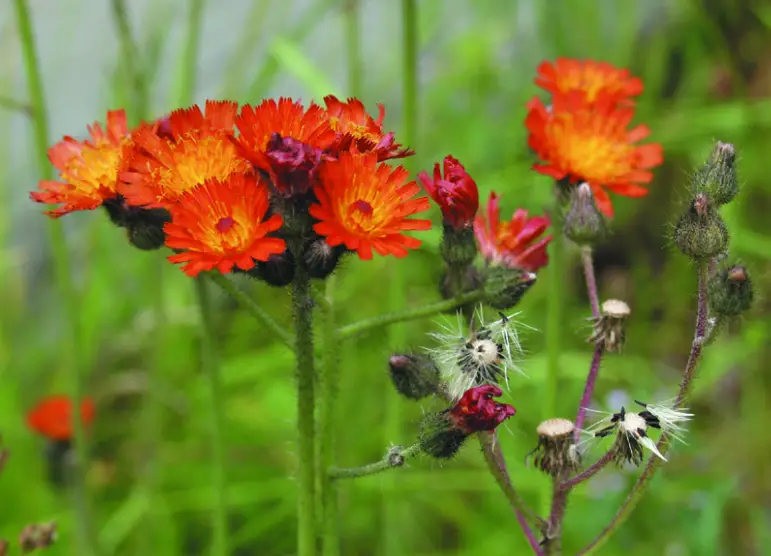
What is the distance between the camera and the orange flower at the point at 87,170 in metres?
0.72

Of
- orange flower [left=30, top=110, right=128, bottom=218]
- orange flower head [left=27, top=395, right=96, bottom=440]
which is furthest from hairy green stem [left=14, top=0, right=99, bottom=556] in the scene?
orange flower head [left=27, top=395, right=96, bottom=440]

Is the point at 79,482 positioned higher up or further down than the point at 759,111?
further down

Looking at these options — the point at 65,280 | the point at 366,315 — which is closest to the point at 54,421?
the point at 65,280

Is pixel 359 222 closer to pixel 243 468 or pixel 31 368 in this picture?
pixel 243 468

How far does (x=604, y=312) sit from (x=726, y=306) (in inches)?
4.0

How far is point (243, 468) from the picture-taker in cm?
169

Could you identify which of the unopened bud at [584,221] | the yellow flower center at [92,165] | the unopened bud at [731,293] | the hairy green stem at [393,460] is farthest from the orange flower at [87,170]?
the unopened bud at [731,293]

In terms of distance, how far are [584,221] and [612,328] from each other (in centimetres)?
13

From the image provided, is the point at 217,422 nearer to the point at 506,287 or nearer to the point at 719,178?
the point at 506,287

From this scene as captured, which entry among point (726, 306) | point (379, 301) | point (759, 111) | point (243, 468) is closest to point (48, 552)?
point (243, 468)

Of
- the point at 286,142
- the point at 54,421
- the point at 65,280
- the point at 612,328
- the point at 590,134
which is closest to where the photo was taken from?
the point at 286,142

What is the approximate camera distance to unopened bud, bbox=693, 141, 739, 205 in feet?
2.29

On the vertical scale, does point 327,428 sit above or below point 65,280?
below

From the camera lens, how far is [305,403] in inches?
26.2
